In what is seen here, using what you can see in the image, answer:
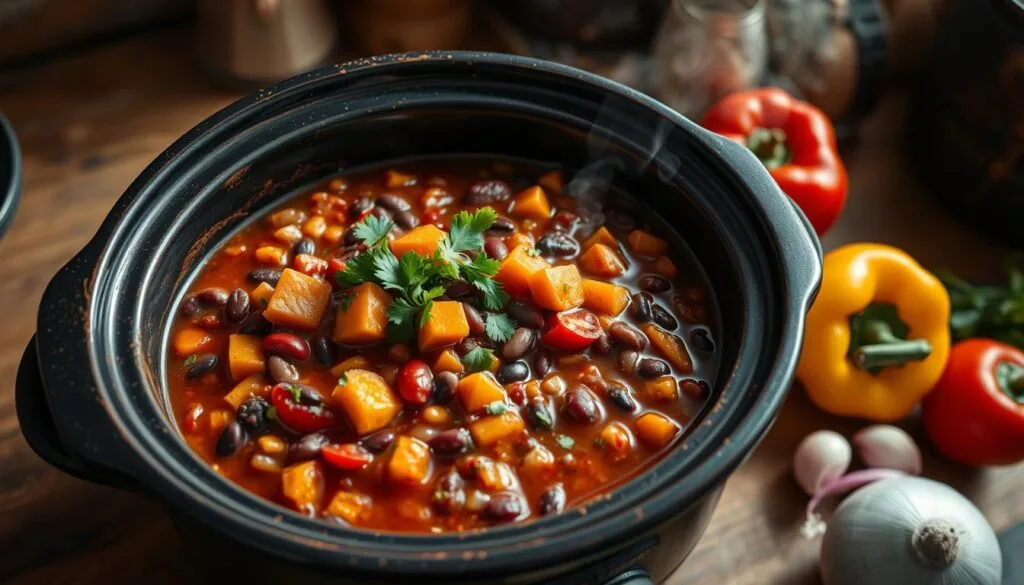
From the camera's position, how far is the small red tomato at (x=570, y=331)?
2.32 metres

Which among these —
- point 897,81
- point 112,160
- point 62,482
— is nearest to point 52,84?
point 112,160

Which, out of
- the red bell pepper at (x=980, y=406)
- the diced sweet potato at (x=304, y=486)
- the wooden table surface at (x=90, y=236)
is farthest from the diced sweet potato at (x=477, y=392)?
the red bell pepper at (x=980, y=406)

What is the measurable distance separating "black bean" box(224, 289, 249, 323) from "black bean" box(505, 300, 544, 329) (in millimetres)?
600

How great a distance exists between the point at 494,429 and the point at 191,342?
28.7 inches

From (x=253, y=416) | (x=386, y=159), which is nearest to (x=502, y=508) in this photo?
(x=253, y=416)

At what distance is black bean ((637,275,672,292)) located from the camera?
2.52m

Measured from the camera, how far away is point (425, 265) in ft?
7.50

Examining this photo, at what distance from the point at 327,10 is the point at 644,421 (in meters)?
Answer: 2.11

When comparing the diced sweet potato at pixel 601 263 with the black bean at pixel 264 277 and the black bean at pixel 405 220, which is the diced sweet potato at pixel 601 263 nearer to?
the black bean at pixel 405 220

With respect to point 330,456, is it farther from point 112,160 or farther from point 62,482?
point 112,160

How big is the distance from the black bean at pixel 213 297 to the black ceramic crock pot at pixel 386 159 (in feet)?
0.22

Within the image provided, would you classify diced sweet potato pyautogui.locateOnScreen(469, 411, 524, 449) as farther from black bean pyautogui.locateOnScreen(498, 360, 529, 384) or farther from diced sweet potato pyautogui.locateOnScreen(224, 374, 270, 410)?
diced sweet potato pyautogui.locateOnScreen(224, 374, 270, 410)

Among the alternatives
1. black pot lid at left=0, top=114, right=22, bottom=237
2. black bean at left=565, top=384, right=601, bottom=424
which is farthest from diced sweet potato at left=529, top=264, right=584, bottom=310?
black pot lid at left=0, top=114, right=22, bottom=237

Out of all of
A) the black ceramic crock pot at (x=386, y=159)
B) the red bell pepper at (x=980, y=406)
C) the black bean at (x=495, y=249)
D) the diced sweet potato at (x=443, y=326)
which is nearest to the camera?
the black ceramic crock pot at (x=386, y=159)
